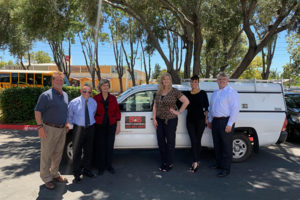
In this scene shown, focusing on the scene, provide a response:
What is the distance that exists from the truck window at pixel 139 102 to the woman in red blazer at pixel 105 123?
515mm

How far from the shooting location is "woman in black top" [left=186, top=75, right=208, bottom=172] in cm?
443

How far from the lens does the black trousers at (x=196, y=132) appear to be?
449cm

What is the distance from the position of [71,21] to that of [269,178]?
346 inches

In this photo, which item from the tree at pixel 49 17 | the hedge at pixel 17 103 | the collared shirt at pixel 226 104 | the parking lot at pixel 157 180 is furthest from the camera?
the hedge at pixel 17 103

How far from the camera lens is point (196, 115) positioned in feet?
14.5

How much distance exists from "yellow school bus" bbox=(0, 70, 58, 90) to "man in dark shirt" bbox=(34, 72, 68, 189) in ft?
65.0

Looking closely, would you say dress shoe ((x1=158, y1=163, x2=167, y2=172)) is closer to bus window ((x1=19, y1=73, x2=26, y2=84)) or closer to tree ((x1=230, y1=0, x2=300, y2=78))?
tree ((x1=230, y1=0, x2=300, y2=78))

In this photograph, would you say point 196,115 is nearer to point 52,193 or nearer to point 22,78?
point 52,193

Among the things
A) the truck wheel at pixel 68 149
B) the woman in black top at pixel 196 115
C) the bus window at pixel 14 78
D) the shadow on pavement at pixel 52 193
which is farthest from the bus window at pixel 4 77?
the woman in black top at pixel 196 115

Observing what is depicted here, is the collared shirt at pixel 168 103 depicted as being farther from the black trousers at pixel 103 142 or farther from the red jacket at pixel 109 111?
the black trousers at pixel 103 142

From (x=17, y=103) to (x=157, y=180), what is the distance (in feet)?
25.0

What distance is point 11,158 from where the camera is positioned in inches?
210

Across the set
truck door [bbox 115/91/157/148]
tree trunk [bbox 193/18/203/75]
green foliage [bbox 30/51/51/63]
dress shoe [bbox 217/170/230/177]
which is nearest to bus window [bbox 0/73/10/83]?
tree trunk [bbox 193/18/203/75]

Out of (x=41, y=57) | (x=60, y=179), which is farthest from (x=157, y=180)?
(x=41, y=57)
